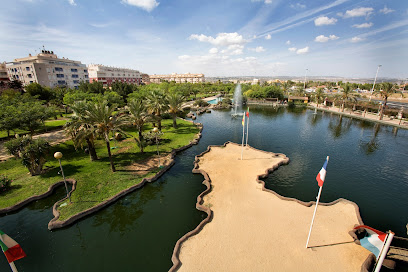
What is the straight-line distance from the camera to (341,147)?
101ft

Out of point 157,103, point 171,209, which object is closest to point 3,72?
point 157,103

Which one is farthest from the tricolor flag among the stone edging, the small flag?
the stone edging

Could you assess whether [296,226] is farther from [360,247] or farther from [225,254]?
[225,254]

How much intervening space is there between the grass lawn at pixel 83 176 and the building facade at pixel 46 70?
67110mm

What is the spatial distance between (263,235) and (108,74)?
13882 centimetres

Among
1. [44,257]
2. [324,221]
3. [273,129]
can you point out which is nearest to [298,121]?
[273,129]

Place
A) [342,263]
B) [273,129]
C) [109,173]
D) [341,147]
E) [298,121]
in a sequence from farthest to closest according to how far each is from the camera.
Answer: [298,121]
[273,129]
[341,147]
[109,173]
[342,263]

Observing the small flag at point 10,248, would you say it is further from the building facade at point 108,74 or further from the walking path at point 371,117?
the building facade at point 108,74

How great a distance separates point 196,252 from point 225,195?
645cm

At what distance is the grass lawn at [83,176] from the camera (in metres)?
17.1

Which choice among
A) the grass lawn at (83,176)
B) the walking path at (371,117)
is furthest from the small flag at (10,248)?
the walking path at (371,117)

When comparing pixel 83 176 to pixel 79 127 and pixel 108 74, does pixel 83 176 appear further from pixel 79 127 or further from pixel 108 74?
pixel 108 74

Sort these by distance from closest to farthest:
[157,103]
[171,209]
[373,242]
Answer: [373,242] → [171,209] → [157,103]

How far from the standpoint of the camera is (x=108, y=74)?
12538 cm
